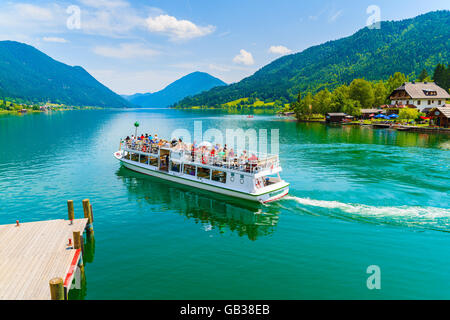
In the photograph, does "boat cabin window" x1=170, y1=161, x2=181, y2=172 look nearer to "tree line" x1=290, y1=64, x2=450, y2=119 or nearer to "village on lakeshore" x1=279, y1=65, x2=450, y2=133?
"village on lakeshore" x1=279, y1=65, x2=450, y2=133

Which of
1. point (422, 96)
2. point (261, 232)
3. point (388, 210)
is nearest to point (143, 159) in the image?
point (261, 232)

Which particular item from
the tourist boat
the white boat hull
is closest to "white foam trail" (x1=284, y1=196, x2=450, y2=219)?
the white boat hull

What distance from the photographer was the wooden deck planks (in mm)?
15055

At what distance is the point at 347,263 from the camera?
19.6m

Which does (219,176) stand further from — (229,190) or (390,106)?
(390,106)

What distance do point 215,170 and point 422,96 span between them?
13160 cm

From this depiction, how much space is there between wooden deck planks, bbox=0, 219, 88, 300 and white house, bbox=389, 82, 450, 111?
479 ft

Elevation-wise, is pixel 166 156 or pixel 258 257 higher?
pixel 166 156

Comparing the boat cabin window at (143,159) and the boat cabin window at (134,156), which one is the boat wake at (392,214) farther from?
the boat cabin window at (134,156)

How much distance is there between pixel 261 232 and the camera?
24.5 m

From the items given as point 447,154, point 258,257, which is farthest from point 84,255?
point 447,154

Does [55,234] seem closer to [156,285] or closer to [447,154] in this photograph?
[156,285]

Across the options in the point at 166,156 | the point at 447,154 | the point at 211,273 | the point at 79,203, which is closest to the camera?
the point at 211,273
